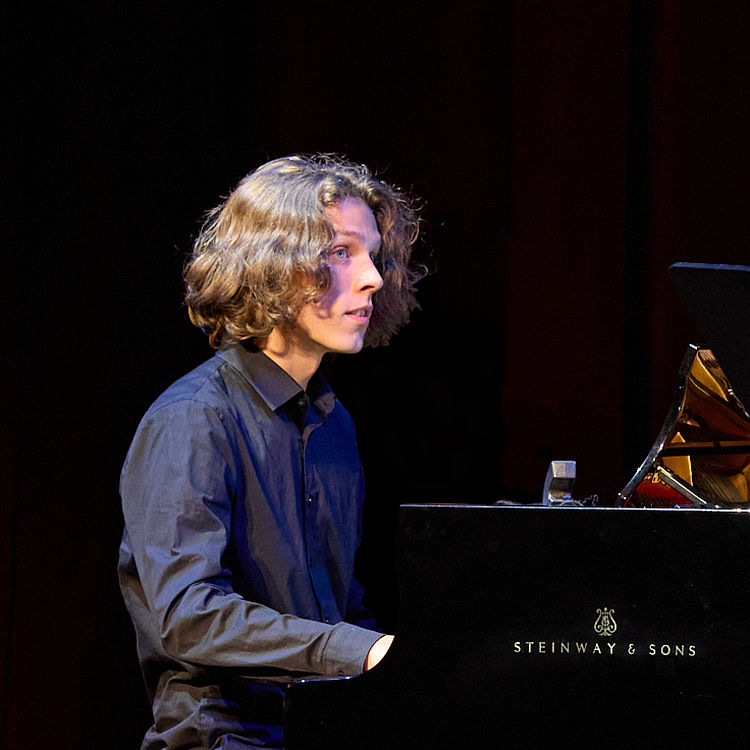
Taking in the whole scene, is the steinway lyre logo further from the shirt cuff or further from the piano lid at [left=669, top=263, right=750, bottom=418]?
the piano lid at [left=669, top=263, right=750, bottom=418]

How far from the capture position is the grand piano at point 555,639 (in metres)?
1.13

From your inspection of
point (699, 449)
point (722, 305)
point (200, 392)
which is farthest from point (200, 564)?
point (699, 449)

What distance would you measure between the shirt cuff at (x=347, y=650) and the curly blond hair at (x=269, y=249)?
2.02 feet

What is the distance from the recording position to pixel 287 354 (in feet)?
5.76

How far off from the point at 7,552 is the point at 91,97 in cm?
109

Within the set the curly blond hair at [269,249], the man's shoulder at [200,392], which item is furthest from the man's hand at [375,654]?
the curly blond hair at [269,249]

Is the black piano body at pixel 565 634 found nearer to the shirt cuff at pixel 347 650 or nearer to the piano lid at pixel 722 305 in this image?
the shirt cuff at pixel 347 650

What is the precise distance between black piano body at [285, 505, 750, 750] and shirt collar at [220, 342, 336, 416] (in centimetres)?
60

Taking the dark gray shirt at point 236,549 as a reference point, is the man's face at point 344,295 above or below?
above

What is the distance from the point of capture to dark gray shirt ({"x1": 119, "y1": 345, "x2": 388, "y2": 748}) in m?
1.32

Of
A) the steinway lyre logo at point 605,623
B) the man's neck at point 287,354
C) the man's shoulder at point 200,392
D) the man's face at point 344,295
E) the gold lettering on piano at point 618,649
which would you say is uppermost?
the man's face at point 344,295

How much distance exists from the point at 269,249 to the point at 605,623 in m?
0.91

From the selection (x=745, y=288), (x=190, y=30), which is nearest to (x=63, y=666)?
(x=190, y=30)

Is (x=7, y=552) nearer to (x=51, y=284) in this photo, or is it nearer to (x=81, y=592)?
(x=81, y=592)
